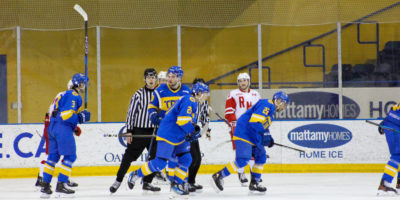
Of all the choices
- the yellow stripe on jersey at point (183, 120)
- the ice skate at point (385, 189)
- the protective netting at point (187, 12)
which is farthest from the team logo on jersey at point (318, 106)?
the yellow stripe on jersey at point (183, 120)

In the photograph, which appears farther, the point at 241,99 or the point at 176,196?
the point at 241,99

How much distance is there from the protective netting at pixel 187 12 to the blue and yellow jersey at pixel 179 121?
467cm

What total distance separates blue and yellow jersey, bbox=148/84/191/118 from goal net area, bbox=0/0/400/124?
3.79m

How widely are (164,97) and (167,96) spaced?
34 mm

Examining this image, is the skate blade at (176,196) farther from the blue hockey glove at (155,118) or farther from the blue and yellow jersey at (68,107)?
the blue and yellow jersey at (68,107)

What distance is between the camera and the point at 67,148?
21.8 ft

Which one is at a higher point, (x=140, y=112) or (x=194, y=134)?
(x=140, y=112)

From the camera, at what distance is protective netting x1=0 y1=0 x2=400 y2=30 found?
34.9 ft

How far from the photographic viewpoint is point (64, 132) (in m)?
6.67

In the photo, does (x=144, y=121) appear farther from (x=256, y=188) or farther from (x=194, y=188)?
(x=256, y=188)

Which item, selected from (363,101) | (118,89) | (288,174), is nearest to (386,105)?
(363,101)

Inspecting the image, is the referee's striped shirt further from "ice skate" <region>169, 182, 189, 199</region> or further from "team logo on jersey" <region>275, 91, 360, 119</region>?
"team logo on jersey" <region>275, 91, 360, 119</region>

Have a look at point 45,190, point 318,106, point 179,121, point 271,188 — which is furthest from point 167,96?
point 318,106

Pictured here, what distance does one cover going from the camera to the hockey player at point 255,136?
6664mm
